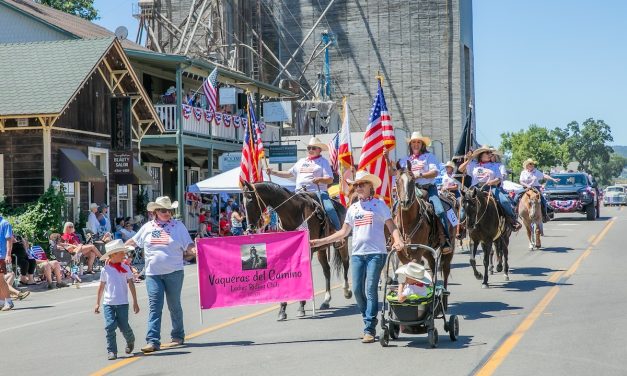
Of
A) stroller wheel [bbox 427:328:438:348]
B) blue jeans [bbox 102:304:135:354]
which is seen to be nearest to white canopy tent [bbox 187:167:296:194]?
blue jeans [bbox 102:304:135:354]

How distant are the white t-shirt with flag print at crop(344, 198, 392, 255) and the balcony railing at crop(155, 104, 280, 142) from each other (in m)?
25.6

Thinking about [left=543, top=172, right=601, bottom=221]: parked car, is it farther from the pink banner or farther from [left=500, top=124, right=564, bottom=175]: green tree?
[left=500, top=124, right=564, bottom=175]: green tree

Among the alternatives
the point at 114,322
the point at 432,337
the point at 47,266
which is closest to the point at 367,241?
the point at 432,337

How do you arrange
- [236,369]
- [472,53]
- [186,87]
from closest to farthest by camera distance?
1. [236,369]
2. [186,87]
3. [472,53]

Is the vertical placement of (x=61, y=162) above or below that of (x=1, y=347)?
above

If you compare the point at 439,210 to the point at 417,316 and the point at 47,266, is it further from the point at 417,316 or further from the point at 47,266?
the point at 47,266

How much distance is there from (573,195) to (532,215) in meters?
16.1

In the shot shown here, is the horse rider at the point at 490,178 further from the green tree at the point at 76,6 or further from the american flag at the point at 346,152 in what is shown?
the green tree at the point at 76,6

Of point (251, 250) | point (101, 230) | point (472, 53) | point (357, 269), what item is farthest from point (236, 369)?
point (472, 53)

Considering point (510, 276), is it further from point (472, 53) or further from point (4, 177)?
point (472, 53)

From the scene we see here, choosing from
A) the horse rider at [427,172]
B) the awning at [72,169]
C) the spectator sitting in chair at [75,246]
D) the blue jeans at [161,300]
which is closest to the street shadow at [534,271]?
the horse rider at [427,172]

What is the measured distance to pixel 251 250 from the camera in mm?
12703

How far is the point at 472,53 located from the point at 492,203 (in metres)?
56.0

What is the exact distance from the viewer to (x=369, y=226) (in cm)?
1116
